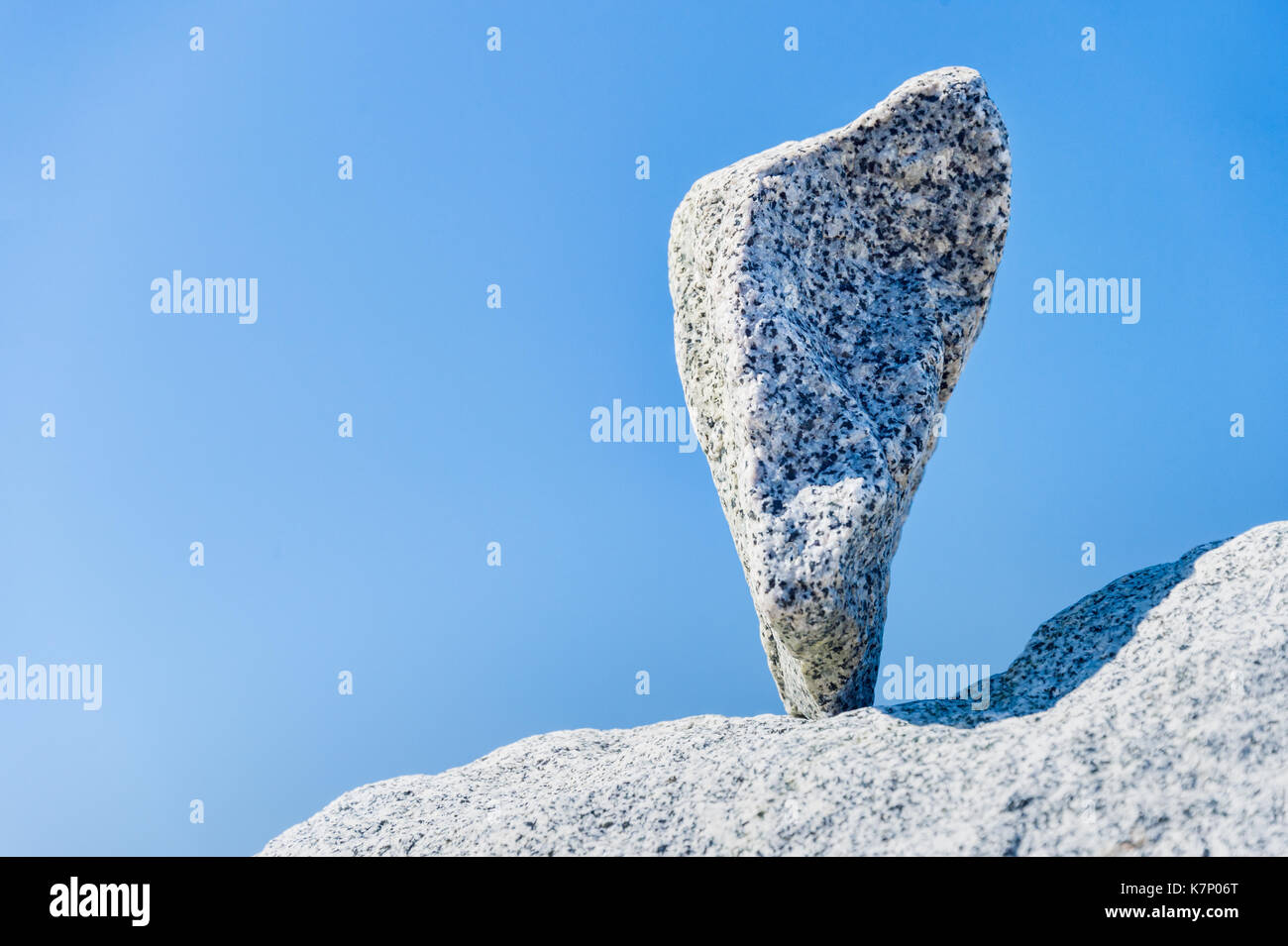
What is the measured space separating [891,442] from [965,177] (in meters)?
2.11

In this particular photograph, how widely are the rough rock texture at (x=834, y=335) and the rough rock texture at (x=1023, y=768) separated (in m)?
0.76

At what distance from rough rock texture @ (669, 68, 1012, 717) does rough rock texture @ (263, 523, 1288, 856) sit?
30.0 inches

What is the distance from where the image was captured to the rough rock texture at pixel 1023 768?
382 cm

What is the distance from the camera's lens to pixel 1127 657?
505cm

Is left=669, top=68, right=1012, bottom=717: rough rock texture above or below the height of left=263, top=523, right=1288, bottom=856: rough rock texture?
above

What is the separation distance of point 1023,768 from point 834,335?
124 inches

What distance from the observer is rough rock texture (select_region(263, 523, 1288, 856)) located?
12.5 ft

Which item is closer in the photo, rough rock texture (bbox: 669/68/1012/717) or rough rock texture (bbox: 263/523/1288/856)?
rough rock texture (bbox: 263/523/1288/856)

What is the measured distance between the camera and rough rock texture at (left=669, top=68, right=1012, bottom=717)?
Answer: 17.8ft

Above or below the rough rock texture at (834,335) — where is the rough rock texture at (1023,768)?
below

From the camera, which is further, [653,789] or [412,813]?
[412,813]
